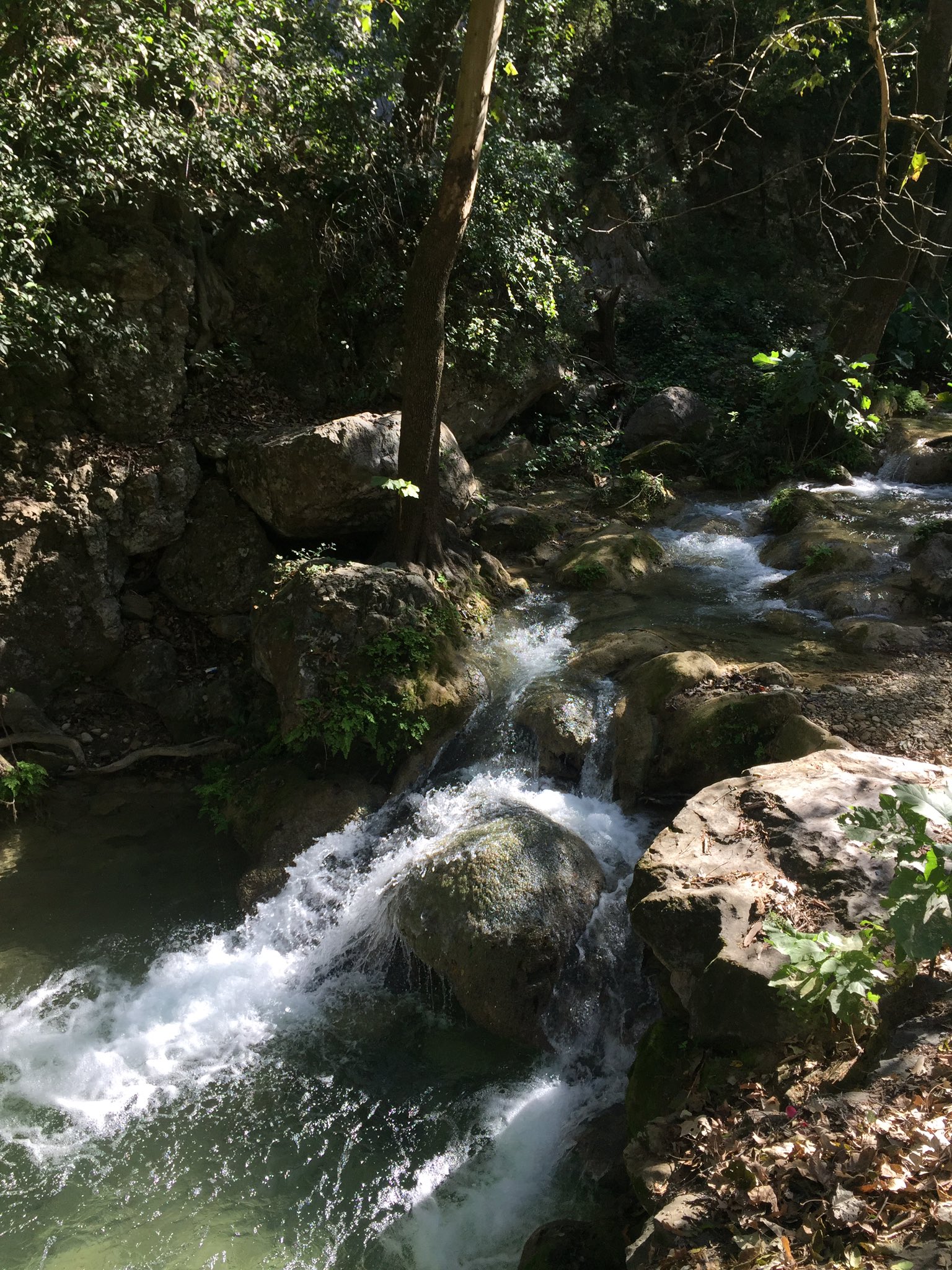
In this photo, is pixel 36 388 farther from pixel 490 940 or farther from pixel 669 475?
pixel 669 475

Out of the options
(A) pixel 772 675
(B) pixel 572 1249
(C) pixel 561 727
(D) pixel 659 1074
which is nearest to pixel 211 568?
(C) pixel 561 727

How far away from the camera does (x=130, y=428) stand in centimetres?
851

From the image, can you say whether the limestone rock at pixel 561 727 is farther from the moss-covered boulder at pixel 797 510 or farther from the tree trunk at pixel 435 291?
the moss-covered boulder at pixel 797 510

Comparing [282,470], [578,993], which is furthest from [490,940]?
[282,470]

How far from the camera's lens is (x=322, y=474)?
26.6 feet

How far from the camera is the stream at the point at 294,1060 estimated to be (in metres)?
4.14

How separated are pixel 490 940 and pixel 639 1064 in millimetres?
1385

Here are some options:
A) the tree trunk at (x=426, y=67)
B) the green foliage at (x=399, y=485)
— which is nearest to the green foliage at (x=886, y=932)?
the green foliage at (x=399, y=485)

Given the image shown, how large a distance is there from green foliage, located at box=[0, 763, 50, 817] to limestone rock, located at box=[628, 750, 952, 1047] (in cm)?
543

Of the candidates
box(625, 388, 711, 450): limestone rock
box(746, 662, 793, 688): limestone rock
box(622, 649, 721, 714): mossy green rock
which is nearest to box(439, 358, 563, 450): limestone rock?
box(625, 388, 711, 450): limestone rock

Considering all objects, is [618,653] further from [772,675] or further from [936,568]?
[936,568]

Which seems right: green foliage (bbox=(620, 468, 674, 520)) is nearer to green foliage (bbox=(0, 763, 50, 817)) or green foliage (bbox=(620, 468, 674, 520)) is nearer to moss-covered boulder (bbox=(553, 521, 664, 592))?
moss-covered boulder (bbox=(553, 521, 664, 592))

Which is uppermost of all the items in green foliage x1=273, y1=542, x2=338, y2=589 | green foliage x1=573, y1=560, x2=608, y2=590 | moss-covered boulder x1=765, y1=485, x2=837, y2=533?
green foliage x1=273, y1=542, x2=338, y2=589

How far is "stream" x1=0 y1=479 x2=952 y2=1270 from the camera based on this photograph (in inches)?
163
